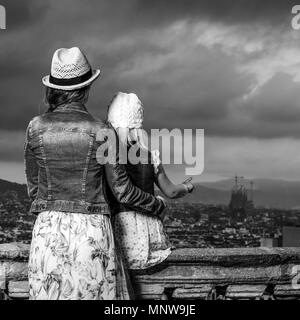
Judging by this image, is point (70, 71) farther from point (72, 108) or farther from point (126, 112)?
point (126, 112)

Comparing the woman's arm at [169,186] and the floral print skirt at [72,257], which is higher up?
the woman's arm at [169,186]

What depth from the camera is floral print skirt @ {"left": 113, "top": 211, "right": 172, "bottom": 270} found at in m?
4.34

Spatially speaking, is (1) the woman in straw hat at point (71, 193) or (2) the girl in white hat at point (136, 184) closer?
(1) the woman in straw hat at point (71, 193)

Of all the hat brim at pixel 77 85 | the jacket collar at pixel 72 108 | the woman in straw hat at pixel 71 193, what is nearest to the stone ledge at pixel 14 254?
the woman in straw hat at pixel 71 193

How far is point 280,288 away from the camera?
4.94 meters

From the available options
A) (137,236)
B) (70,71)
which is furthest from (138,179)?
(70,71)

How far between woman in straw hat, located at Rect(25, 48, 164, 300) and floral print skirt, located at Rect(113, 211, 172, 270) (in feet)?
0.84

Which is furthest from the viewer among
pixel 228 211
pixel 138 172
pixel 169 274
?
pixel 228 211

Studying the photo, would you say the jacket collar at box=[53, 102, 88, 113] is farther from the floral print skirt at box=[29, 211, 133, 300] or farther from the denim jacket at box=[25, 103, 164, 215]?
the floral print skirt at box=[29, 211, 133, 300]

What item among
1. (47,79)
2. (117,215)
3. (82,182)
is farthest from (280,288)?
(47,79)

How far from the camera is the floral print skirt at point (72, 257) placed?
401cm

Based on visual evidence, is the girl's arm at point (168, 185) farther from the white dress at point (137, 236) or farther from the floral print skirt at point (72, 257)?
the floral print skirt at point (72, 257)
